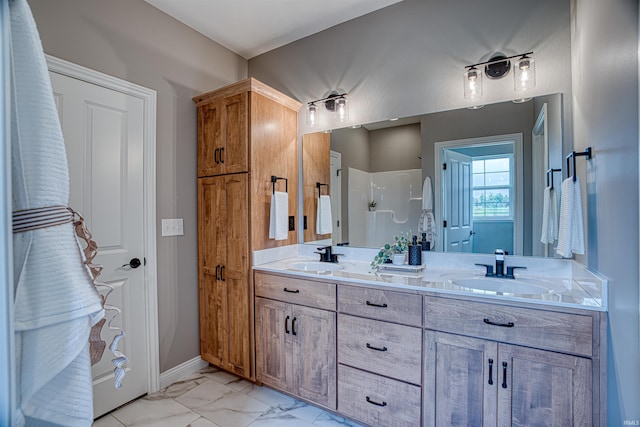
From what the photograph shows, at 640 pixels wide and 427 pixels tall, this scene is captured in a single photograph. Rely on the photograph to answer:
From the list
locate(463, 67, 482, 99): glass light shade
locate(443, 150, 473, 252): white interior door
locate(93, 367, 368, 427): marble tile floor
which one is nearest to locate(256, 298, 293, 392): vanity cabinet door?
locate(93, 367, 368, 427): marble tile floor

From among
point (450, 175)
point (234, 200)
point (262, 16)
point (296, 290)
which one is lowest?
point (296, 290)

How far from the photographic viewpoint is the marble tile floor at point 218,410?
6.09 ft

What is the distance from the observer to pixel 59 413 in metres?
0.64

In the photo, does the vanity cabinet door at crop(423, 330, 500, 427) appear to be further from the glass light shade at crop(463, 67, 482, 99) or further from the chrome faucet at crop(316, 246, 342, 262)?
the glass light shade at crop(463, 67, 482, 99)

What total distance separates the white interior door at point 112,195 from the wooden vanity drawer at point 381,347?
138cm

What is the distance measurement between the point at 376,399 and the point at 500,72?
6.55ft

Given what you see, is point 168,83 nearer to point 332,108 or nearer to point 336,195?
point 332,108

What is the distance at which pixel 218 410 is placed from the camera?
1.97 m

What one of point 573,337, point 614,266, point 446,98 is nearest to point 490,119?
point 446,98

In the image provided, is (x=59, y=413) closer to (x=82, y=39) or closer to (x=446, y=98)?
(x=82, y=39)

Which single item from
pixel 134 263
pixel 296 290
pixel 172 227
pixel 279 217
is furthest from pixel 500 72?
pixel 134 263

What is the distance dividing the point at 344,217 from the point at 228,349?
1.31m

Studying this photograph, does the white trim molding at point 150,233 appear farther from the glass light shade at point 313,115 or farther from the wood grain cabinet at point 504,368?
the wood grain cabinet at point 504,368

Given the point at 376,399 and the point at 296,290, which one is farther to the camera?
the point at 296,290
